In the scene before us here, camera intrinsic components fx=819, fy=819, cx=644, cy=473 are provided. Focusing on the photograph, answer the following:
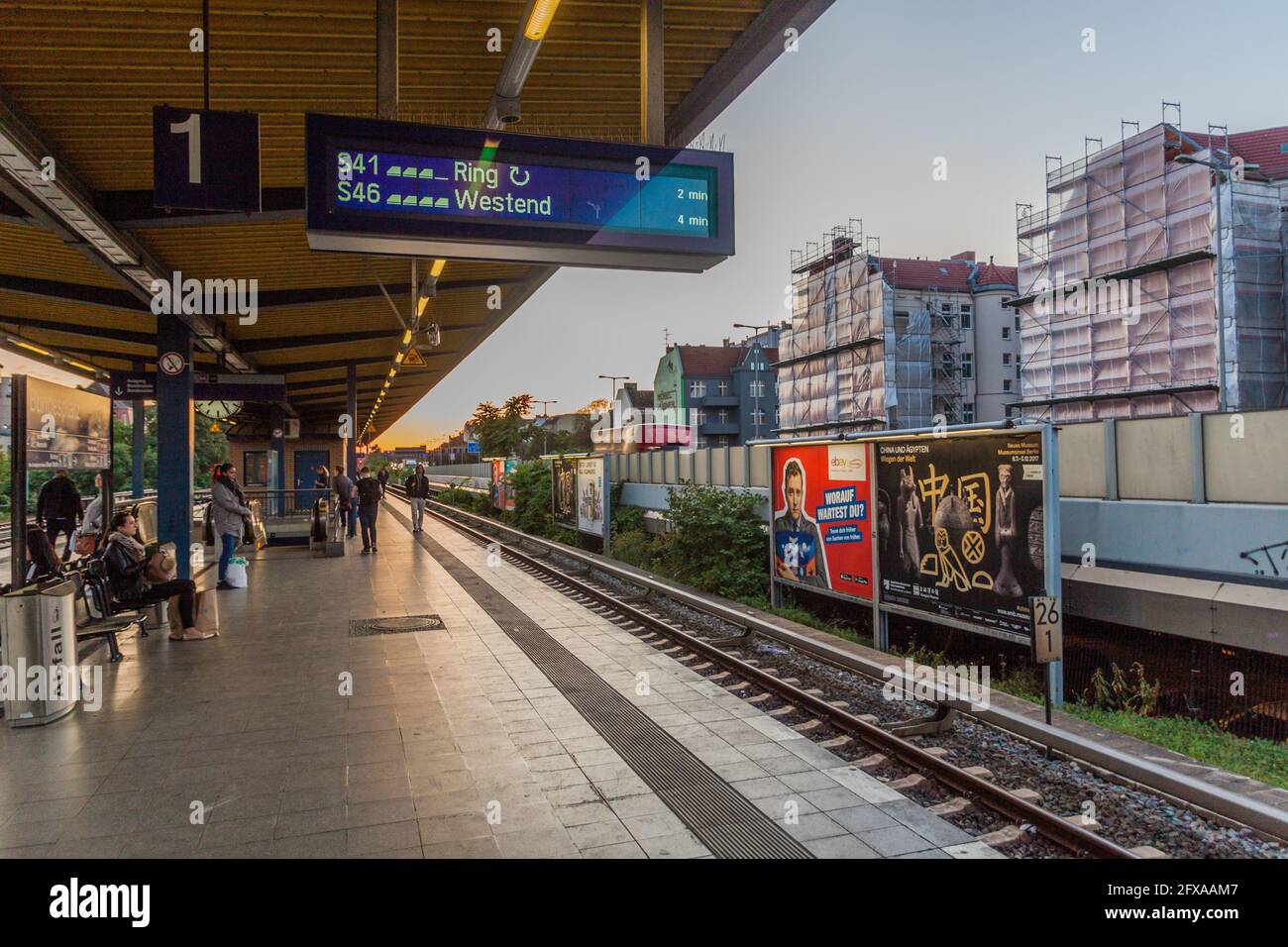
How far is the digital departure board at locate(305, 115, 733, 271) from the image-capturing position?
15.7 feet

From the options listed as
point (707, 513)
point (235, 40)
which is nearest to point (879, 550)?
point (707, 513)

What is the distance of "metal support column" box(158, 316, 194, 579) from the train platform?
4057mm

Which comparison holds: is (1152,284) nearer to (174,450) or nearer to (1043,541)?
(1043,541)

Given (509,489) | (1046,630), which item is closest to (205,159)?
(1046,630)

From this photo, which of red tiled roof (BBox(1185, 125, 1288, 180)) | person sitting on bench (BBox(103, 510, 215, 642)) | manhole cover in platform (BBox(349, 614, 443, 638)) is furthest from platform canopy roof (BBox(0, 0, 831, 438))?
red tiled roof (BBox(1185, 125, 1288, 180))

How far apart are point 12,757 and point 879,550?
7.69 meters

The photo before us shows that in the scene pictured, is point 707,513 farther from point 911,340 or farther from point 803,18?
point 911,340

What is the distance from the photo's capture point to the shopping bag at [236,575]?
13.5 meters

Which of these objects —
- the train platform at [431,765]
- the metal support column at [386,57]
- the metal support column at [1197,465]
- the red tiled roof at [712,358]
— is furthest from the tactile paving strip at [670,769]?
the red tiled roof at [712,358]

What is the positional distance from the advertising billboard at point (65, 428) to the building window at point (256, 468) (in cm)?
2490

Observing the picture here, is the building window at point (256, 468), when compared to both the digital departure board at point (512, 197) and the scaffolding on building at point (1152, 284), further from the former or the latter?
the scaffolding on building at point (1152, 284)

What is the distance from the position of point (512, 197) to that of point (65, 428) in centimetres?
611

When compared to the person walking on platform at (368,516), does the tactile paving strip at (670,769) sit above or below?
below

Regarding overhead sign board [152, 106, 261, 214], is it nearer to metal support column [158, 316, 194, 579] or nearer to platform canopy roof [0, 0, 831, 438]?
platform canopy roof [0, 0, 831, 438]
